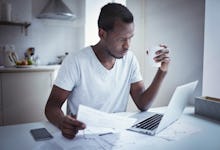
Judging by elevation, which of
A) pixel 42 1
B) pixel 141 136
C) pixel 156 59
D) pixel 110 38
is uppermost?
pixel 42 1

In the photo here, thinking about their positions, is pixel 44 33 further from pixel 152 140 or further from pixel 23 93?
pixel 152 140

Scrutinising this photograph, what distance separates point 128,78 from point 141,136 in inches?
23.8

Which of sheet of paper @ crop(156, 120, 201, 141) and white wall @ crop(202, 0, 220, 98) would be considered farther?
white wall @ crop(202, 0, 220, 98)

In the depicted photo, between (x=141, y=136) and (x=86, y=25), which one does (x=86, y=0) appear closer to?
(x=86, y=25)

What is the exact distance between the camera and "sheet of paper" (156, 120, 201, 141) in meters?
0.87

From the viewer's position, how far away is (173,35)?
5.88 ft

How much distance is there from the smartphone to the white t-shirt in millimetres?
329

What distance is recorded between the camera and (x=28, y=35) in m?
3.17

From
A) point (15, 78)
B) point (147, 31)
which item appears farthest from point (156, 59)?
point (15, 78)

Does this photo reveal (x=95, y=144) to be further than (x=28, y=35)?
No

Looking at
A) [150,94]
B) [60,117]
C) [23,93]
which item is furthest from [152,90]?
[23,93]

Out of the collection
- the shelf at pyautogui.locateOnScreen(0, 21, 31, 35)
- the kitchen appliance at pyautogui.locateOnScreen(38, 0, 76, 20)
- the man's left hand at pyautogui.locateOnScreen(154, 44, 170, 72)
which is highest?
the kitchen appliance at pyautogui.locateOnScreen(38, 0, 76, 20)

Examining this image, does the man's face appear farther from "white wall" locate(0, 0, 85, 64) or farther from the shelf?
"white wall" locate(0, 0, 85, 64)

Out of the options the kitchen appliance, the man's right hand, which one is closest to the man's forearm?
the man's right hand
